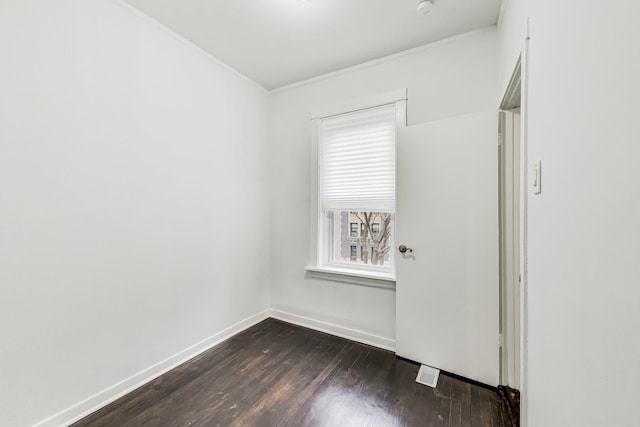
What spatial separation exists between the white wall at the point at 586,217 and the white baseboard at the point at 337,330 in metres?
1.46

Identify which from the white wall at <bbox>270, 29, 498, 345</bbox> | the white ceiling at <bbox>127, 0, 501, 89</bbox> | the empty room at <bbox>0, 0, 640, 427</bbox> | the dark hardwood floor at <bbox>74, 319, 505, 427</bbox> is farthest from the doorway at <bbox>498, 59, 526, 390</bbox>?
the white ceiling at <bbox>127, 0, 501, 89</bbox>

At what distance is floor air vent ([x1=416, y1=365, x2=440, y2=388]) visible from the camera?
202 cm

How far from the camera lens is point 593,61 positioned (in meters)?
0.67

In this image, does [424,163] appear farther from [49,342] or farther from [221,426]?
[49,342]

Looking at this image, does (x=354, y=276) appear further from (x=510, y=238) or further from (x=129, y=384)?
(x=129, y=384)

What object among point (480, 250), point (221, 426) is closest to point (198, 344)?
point (221, 426)

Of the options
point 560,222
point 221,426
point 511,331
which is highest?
point 560,222

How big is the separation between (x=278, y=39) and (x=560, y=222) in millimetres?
2344

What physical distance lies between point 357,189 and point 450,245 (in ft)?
3.37

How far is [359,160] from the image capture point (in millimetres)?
2744

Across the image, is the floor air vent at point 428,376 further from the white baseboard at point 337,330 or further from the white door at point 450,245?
the white baseboard at point 337,330

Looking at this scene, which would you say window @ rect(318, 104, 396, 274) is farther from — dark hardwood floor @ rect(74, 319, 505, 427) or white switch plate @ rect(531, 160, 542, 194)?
white switch plate @ rect(531, 160, 542, 194)

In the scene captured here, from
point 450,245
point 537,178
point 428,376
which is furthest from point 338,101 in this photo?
point 428,376

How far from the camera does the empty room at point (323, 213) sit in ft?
2.52
